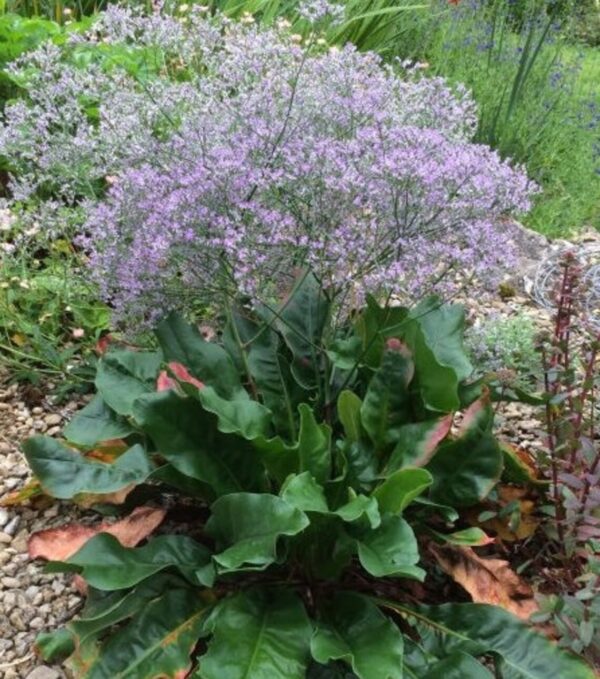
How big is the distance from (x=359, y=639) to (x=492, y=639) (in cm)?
36

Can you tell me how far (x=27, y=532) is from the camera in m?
2.77

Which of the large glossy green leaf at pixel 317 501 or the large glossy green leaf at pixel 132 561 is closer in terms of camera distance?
the large glossy green leaf at pixel 317 501

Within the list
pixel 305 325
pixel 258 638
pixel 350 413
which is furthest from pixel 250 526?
pixel 305 325

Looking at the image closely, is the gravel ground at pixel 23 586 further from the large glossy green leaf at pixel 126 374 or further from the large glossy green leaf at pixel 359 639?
the large glossy green leaf at pixel 359 639

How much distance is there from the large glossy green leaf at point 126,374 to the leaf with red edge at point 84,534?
349 millimetres

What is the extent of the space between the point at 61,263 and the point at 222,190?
1544mm

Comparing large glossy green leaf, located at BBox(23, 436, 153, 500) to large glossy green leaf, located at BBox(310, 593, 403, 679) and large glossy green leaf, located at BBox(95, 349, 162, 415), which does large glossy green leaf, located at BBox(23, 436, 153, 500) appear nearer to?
large glossy green leaf, located at BBox(95, 349, 162, 415)

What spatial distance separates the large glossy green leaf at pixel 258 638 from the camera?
202 centimetres

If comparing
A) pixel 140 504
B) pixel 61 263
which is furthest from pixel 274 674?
pixel 61 263

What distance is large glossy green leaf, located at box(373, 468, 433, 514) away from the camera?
7.00 ft

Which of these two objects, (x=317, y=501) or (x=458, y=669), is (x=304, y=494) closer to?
(x=317, y=501)

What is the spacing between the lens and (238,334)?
279 centimetres

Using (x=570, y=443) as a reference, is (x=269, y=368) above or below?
below

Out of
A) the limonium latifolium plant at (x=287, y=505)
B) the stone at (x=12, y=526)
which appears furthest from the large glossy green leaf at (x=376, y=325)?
the stone at (x=12, y=526)
